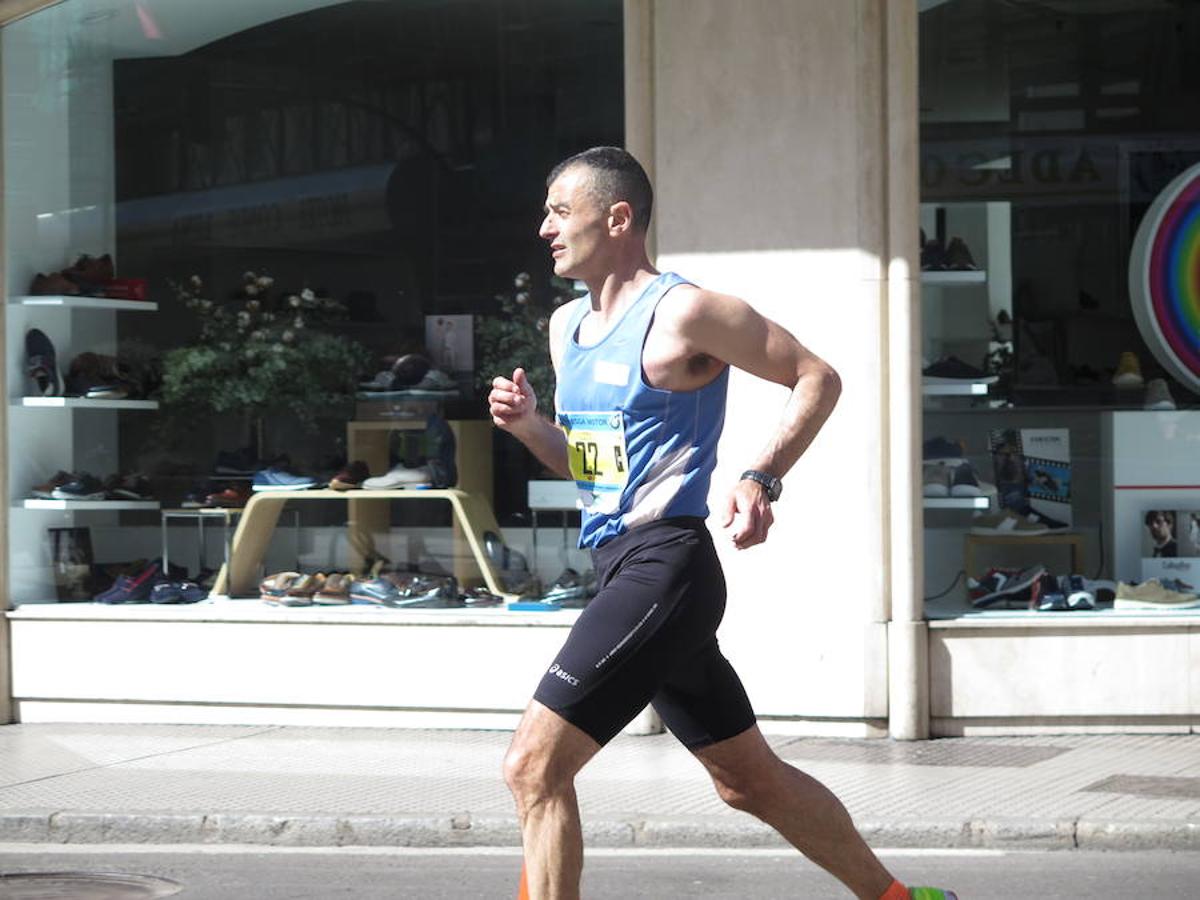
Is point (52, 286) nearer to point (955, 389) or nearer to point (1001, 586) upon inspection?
point (955, 389)

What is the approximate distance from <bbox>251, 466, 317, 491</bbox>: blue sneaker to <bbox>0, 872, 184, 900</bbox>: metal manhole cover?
352 centimetres

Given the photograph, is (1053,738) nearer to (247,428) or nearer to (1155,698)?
(1155,698)

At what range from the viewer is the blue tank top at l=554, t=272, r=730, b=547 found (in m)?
5.03


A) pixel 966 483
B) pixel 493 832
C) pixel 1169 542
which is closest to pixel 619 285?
pixel 493 832

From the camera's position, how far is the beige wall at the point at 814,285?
903 cm

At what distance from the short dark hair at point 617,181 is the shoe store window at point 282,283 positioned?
4.37 m

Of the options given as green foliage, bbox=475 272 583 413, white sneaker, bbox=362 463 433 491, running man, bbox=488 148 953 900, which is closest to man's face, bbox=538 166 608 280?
running man, bbox=488 148 953 900

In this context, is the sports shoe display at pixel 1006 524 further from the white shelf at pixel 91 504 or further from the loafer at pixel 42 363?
the loafer at pixel 42 363

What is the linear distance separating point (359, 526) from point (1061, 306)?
3.78 meters

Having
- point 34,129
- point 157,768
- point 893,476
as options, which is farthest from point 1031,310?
point 34,129

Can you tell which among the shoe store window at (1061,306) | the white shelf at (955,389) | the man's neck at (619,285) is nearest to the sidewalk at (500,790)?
the shoe store window at (1061,306)

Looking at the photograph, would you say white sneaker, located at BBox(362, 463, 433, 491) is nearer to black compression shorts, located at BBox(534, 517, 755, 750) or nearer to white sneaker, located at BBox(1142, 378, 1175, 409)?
white sneaker, located at BBox(1142, 378, 1175, 409)

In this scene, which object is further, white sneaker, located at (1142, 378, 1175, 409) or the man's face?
white sneaker, located at (1142, 378, 1175, 409)

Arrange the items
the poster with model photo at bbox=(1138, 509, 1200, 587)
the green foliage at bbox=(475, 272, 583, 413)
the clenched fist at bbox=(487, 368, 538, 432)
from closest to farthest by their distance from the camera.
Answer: the clenched fist at bbox=(487, 368, 538, 432), the poster with model photo at bbox=(1138, 509, 1200, 587), the green foliage at bbox=(475, 272, 583, 413)
